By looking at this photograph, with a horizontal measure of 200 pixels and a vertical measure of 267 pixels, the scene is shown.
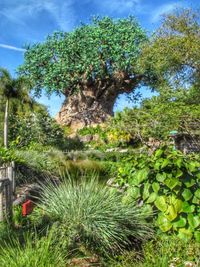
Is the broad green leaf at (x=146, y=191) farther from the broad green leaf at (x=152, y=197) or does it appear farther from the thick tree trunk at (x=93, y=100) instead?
the thick tree trunk at (x=93, y=100)

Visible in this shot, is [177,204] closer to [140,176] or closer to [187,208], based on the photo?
[187,208]

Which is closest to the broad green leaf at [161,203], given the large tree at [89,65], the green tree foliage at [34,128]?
the green tree foliage at [34,128]

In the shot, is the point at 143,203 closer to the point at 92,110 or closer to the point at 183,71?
the point at 183,71

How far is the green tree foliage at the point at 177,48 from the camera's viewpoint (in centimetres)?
1633

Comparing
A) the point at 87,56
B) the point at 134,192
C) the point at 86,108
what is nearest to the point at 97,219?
the point at 134,192

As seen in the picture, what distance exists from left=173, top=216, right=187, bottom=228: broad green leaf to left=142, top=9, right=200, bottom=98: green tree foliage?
1285 centimetres

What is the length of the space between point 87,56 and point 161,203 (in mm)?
27688

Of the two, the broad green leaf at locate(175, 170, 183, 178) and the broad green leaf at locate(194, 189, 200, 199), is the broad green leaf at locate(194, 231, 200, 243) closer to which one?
the broad green leaf at locate(194, 189, 200, 199)

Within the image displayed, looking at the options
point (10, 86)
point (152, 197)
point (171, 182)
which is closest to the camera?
point (171, 182)

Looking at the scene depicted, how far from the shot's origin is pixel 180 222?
4.11 metres

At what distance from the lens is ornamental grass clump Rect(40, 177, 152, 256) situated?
423 centimetres

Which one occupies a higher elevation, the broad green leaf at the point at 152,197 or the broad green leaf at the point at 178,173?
the broad green leaf at the point at 178,173

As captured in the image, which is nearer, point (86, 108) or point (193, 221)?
point (193, 221)

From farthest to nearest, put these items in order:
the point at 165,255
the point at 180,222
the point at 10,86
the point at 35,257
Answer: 1. the point at 10,86
2. the point at 180,222
3. the point at 165,255
4. the point at 35,257
